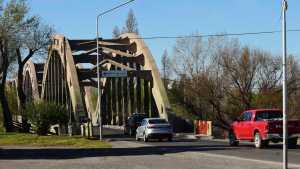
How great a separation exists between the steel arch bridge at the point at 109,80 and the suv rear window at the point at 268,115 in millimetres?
25996

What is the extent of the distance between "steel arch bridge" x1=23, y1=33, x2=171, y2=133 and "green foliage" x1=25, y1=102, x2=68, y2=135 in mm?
2091

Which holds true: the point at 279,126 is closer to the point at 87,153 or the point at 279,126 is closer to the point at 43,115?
the point at 87,153

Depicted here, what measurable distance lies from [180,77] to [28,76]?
34497 mm

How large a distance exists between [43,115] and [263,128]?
92.9ft

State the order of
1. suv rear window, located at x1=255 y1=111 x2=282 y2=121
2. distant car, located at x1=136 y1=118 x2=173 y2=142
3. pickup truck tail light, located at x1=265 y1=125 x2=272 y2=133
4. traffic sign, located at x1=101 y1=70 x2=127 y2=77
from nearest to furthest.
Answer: pickup truck tail light, located at x1=265 y1=125 x2=272 y2=133
suv rear window, located at x1=255 y1=111 x2=282 y2=121
distant car, located at x1=136 y1=118 x2=173 y2=142
traffic sign, located at x1=101 y1=70 x2=127 y2=77

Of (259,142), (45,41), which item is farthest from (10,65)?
(259,142)

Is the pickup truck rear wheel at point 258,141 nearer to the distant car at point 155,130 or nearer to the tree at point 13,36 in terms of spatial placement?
the distant car at point 155,130

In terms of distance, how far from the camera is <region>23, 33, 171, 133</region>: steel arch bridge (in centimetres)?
6512

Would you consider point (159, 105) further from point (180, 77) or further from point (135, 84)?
point (135, 84)

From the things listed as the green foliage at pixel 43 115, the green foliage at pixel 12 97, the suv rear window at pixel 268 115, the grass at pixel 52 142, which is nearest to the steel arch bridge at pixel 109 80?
the green foliage at pixel 43 115

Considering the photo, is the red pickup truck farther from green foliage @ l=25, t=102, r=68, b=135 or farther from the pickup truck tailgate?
green foliage @ l=25, t=102, r=68, b=135

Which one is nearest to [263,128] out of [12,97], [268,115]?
[268,115]

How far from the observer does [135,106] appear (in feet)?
251

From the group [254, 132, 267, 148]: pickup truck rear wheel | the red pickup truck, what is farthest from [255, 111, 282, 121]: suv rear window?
[254, 132, 267, 148]: pickup truck rear wheel
